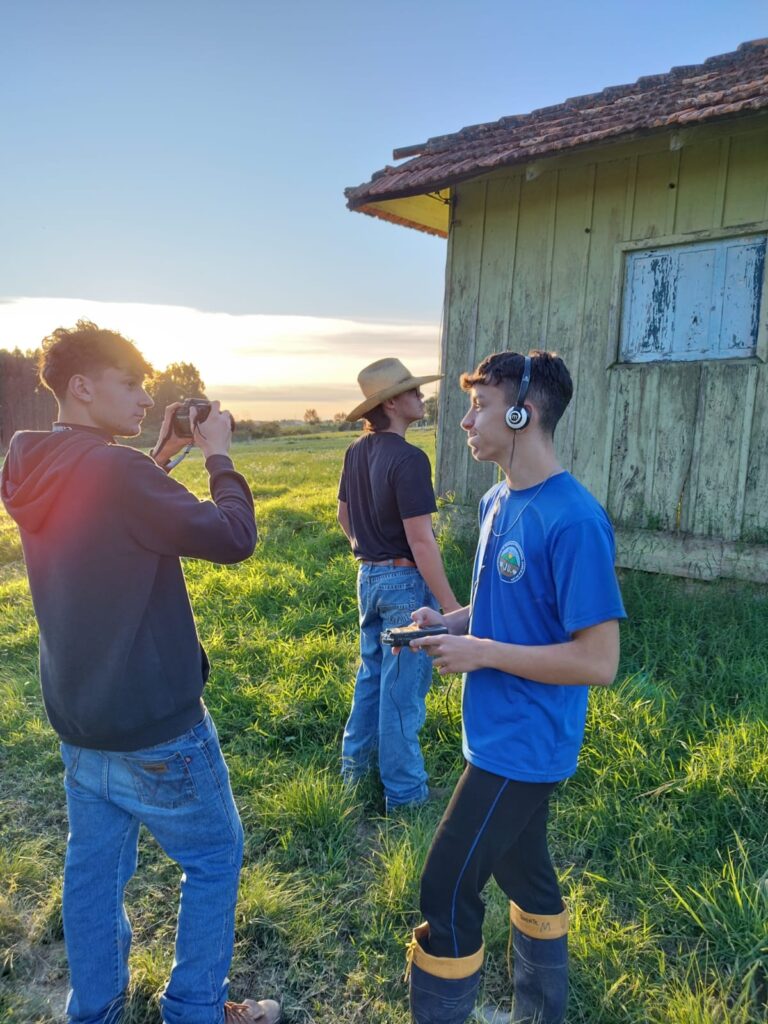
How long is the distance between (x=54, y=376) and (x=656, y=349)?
5090 millimetres

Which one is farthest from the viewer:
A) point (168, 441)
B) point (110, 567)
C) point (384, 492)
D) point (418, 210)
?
point (418, 210)

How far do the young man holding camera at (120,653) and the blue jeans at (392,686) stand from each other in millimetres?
1304

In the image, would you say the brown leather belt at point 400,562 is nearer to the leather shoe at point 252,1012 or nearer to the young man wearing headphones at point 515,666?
the young man wearing headphones at point 515,666

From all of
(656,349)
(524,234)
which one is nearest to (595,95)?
(524,234)

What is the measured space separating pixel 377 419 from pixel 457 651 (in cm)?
162

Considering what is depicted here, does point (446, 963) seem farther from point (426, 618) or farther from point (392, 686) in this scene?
point (392, 686)

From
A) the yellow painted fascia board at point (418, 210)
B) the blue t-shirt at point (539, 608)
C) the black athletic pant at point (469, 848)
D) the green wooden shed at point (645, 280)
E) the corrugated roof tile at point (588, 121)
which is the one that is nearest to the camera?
the blue t-shirt at point (539, 608)

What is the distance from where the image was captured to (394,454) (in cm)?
316

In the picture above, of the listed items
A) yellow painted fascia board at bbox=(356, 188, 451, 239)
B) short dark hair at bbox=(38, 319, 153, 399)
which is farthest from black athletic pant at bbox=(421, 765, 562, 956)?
yellow painted fascia board at bbox=(356, 188, 451, 239)

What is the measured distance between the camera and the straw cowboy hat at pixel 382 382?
A: 318 centimetres

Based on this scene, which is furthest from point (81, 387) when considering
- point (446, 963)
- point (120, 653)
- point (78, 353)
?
point (446, 963)

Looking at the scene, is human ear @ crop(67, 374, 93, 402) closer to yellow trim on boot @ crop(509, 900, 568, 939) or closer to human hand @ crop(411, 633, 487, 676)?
human hand @ crop(411, 633, 487, 676)

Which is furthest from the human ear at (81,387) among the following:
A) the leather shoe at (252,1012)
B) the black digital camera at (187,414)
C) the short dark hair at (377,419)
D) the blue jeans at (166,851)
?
the leather shoe at (252,1012)

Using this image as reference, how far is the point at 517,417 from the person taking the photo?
6.22 ft
